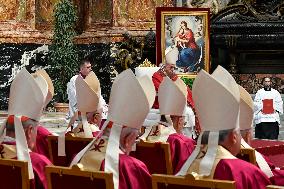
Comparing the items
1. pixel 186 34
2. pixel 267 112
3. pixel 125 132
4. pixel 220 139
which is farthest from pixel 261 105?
pixel 220 139

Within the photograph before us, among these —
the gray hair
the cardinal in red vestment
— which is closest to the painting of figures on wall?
the gray hair

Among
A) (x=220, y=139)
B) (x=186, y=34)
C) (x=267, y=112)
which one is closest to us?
(x=220, y=139)

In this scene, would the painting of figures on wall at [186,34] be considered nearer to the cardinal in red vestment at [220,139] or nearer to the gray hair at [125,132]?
the gray hair at [125,132]

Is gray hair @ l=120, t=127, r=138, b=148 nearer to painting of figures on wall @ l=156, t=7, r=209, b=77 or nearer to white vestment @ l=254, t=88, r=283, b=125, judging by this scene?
white vestment @ l=254, t=88, r=283, b=125

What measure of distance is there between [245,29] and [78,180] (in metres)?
15.6

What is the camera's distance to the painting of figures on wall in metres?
14.7

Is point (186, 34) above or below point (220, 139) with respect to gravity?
below

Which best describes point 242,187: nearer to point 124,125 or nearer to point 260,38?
point 124,125

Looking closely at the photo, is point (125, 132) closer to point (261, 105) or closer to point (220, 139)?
point (220, 139)

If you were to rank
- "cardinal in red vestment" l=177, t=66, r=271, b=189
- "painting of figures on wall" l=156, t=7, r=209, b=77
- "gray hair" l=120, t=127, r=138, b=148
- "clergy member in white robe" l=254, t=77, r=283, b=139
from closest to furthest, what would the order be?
1. "cardinal in red vestment" l=177, t=66, r=271, b=189
2. "gray hair" l=120, t=127, r=138, b=148
3. "clergy member in white robe" l=254, t=77, r=283, b=139
4. "painting of figures on wall" l=156, t=7, r=209, b=77

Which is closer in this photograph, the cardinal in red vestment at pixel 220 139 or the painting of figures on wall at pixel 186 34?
the cardinal in red vestment at pixel 220 139

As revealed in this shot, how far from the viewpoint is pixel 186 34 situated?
1489 centimetres

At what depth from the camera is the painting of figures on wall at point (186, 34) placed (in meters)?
14.7

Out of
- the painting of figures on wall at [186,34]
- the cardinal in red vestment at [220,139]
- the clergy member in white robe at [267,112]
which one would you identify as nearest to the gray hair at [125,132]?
the cardinal in red vestment at [220,139]
